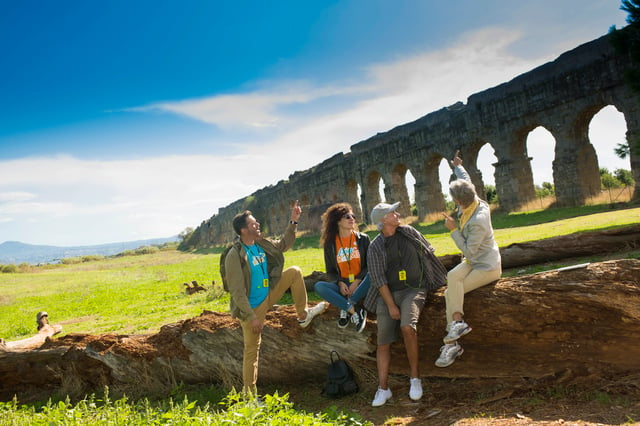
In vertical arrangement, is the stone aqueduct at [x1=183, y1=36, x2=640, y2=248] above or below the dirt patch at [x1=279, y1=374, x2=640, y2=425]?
above

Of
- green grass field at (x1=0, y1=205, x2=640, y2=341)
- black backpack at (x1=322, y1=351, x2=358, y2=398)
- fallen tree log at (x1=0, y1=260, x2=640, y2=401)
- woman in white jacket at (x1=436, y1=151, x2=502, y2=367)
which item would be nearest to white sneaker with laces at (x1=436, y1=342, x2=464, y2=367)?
woman in white jacket at (x1=436, y1=151, x2=502, y2=367)

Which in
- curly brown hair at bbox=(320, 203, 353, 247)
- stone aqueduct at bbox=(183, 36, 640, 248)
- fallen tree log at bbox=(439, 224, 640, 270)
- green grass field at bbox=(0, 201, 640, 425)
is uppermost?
stone aqueduct at bbox=(183, 36, 640, 248)

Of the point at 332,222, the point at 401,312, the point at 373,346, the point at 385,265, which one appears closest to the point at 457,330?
the point at 401,312

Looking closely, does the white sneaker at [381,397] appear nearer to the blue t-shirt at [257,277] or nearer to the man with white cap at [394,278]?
the man with white cap at [394,278]

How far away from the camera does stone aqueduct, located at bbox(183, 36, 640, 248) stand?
50.8 ft

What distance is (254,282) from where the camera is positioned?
495 cm

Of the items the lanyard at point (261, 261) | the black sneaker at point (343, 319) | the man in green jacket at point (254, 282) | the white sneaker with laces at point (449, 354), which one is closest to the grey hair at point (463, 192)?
the white sneaker with laces at point (449, 354)

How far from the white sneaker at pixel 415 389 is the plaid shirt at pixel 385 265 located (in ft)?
2.80

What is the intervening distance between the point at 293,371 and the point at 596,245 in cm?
471

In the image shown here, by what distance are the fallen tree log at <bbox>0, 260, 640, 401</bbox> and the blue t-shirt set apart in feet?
2.61

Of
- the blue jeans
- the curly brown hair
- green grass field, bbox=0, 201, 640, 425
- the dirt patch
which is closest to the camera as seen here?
the dirt patch

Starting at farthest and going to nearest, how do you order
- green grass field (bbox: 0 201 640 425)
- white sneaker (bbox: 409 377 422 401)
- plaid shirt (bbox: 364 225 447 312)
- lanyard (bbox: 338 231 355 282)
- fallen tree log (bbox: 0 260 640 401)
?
lanyard (bbox: 338 231 355 282) → plaid shirt (bbox: 364 225 447 312) → white sneaker (bbox: 409 377 422 401) → fallen tree log (bbox: 0 260 640 401) → green grass field (bbox: 0 201 640 425)

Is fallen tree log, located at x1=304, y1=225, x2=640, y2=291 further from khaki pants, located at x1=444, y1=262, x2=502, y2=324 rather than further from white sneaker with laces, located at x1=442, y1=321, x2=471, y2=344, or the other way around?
white sneaker with laces, located at x1=442, y1=321, x2=471, y2=344

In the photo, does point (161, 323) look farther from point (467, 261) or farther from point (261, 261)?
point (467, 261)
